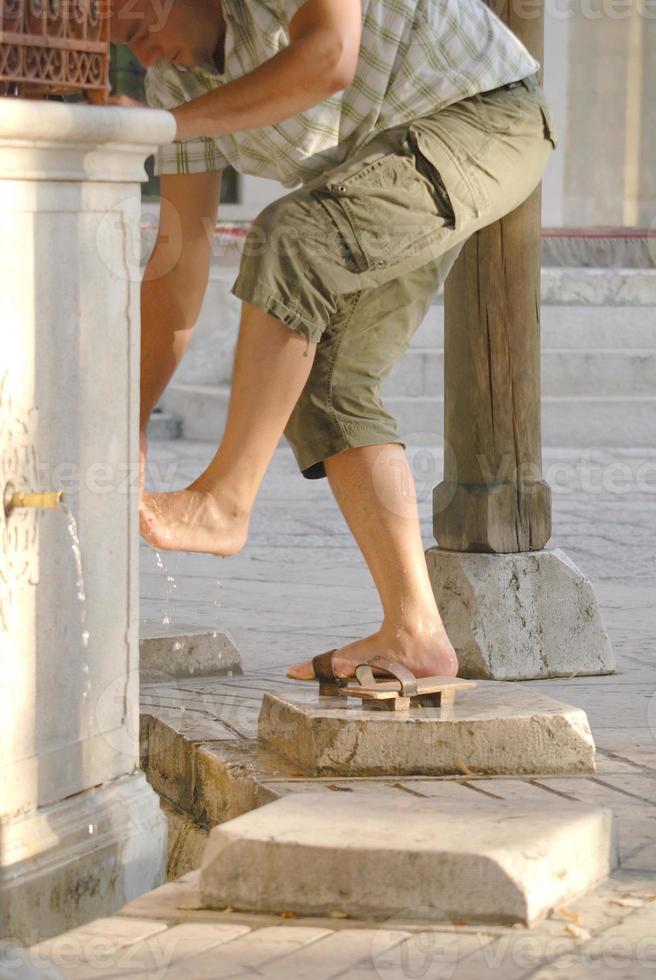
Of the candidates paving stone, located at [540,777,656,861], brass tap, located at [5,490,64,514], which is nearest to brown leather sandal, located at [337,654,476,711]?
paving stone, located at [540,777,656,861]

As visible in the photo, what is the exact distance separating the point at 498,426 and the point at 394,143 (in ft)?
3.33

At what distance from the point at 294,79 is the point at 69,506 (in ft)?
2.60

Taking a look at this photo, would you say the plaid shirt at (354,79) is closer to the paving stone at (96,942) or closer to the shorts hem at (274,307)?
the shorts hem at (274,307)

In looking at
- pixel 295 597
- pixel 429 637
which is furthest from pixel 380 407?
pixel 295 597

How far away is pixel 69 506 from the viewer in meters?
2.59

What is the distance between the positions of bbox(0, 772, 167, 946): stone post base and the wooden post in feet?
4.44

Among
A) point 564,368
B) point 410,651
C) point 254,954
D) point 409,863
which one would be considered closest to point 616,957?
point 409,863

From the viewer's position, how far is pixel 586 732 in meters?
3.08

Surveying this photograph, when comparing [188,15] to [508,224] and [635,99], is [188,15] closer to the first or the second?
[508,224]

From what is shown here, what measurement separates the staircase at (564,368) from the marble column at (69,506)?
6235mm

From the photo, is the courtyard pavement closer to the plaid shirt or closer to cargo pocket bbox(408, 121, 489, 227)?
cargo pocket bbox(408, 121, 489, 227)

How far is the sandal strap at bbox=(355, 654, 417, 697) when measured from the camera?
3129mm

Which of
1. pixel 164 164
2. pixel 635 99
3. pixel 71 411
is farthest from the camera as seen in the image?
pixel 635 99

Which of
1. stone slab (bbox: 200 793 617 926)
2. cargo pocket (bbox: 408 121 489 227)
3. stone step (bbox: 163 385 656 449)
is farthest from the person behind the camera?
stone step (bbox: 163 385 656 449)
